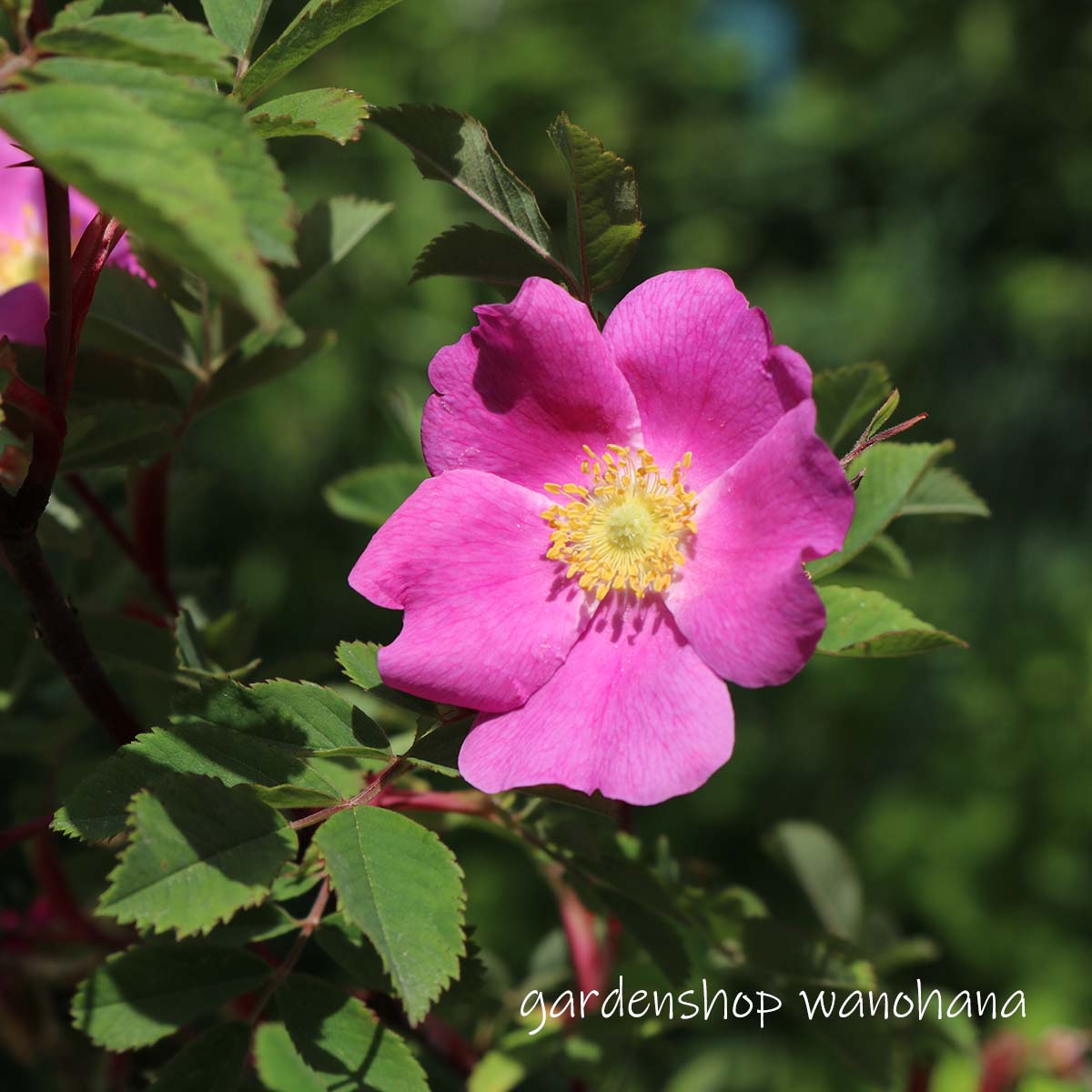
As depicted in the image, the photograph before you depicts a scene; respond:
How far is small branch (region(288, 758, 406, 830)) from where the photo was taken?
68cm

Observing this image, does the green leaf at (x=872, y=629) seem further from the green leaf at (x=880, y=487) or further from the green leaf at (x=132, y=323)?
the green leaf at (x=132, y=323)

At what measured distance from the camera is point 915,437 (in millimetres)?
2441

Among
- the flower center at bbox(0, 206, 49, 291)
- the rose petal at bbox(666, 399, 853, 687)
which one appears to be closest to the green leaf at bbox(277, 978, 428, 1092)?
the rose petal at bbox(666, 399, 853, 687)

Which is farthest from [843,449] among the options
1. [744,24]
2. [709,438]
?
[744,24]

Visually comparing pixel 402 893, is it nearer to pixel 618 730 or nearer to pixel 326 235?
pixel 618 730

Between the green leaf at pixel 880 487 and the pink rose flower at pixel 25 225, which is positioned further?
the pink rose flower at pixel 25 225

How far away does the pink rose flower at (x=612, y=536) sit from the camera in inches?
26.5

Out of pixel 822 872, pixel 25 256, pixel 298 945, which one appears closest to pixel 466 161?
pixel 298 945

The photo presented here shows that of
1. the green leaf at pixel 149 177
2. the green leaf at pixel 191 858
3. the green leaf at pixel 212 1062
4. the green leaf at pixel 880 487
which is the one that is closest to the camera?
the green leaf at pixel 149 177

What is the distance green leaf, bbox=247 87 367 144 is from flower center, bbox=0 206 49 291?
0.57m

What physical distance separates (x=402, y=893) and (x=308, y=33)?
0.46m

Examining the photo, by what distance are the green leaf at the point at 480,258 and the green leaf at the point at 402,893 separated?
0.32 metres

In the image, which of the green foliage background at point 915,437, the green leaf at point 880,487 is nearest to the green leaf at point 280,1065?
the green leaf at point 880,487

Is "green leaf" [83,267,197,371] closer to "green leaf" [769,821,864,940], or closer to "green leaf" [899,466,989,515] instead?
"green leaf" [899,466,989,515]
